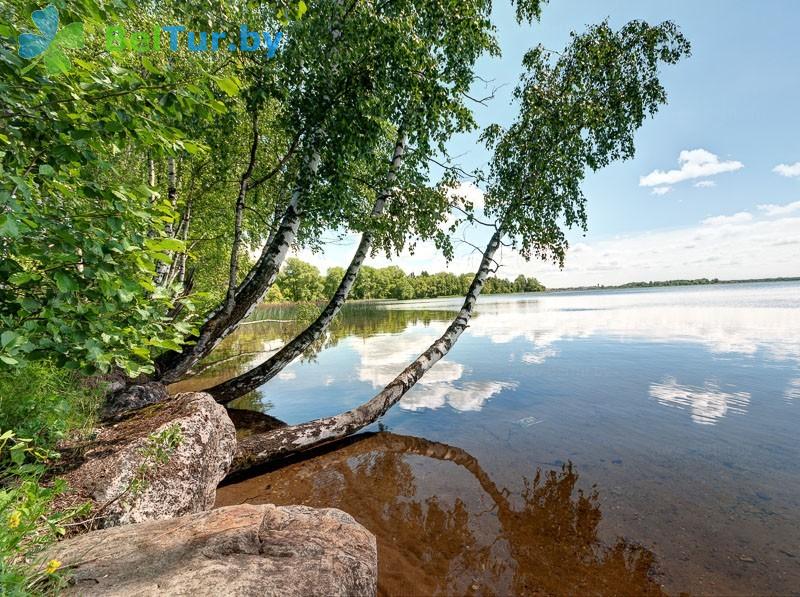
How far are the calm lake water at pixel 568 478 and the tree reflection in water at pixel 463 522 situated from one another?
26 mm

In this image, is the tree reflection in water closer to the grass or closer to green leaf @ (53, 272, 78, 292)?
the grass

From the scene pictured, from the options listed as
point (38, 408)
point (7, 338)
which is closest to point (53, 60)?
point (7, 338)

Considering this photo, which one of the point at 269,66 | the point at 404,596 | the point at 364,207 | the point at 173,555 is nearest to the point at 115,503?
the point at 173,555

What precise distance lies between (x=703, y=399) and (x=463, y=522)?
10.3 meters

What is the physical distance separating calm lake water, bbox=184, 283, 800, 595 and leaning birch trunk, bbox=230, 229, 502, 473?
0.39 m

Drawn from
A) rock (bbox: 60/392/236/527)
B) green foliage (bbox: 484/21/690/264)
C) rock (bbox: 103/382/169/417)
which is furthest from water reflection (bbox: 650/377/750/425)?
rock (bbox: 103/382/169/417)

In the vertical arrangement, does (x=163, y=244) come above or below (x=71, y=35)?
below

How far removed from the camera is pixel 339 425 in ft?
25.2

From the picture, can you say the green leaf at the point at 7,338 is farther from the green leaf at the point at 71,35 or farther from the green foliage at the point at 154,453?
the green foliage at the point at 154,453

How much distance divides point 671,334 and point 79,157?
30473 millimetres

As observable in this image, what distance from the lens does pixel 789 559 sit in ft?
13.9

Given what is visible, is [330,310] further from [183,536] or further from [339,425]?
[183,536]

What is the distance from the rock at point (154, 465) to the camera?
3.61 metres
